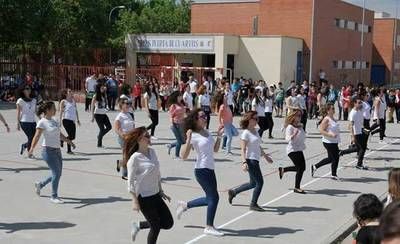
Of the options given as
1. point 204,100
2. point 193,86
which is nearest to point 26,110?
point 204,100

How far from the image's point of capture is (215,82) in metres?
31.2

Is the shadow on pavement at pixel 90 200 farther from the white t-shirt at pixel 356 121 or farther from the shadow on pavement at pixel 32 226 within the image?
the white t-shirt at pixel 356 121

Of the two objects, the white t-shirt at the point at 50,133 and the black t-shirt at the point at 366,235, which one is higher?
the white t-shirt at the point at 50,133

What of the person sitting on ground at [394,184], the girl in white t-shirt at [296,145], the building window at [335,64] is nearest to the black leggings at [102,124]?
the girl in white t-shirt at [296,145]

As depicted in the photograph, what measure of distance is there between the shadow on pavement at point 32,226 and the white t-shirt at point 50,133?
5.21 feet

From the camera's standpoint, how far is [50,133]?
31.4 ft

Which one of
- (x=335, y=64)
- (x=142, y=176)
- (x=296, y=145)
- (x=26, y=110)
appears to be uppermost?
(x=335, y=64)

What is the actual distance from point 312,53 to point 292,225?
35873 mm

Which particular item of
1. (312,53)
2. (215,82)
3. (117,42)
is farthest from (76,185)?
(117,42)

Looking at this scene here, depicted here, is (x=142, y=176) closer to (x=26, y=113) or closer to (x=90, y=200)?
(x=90, y=200)

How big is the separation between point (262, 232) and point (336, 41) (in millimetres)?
44252

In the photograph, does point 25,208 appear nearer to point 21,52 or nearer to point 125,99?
point 125,99

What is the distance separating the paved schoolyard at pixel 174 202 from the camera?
7922mm

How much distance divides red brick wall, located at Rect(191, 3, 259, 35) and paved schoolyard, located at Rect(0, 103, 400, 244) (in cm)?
→ 3579
